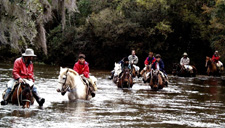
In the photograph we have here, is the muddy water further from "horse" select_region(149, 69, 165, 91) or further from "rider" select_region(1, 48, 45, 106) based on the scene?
"horse" select_region(149, 69, 165, 91)

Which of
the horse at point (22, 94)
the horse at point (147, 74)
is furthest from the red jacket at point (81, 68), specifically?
the horse at point (147, 74)

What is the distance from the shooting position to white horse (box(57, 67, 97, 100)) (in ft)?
47.5

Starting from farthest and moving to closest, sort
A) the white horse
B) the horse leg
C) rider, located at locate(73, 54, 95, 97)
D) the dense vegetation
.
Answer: the dense vegetation
rider, located at locate(73, 54, 95, 97)
the horse leg
the white horse

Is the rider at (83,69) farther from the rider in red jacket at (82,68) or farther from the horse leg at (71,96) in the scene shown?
the horse leg at (71,96)

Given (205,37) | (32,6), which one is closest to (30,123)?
(32,6)

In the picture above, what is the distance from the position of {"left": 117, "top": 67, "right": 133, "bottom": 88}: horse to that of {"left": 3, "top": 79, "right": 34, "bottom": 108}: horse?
9.15 m

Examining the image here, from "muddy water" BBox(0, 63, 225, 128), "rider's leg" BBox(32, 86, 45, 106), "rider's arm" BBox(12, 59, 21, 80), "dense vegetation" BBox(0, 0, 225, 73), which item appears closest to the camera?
"muddy water" BBox(0, 63, 225, 128)

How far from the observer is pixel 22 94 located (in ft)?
40.3

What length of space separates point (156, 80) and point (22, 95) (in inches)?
375

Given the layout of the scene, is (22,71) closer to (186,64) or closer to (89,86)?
(89,86)

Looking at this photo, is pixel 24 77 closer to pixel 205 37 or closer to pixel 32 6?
pixel 32 6

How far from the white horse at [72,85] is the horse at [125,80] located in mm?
5950

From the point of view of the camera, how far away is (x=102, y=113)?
12.3 meters

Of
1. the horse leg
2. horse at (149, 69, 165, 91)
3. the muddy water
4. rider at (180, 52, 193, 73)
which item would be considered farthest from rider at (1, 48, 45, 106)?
rider at (180, 52, 193, 73)
